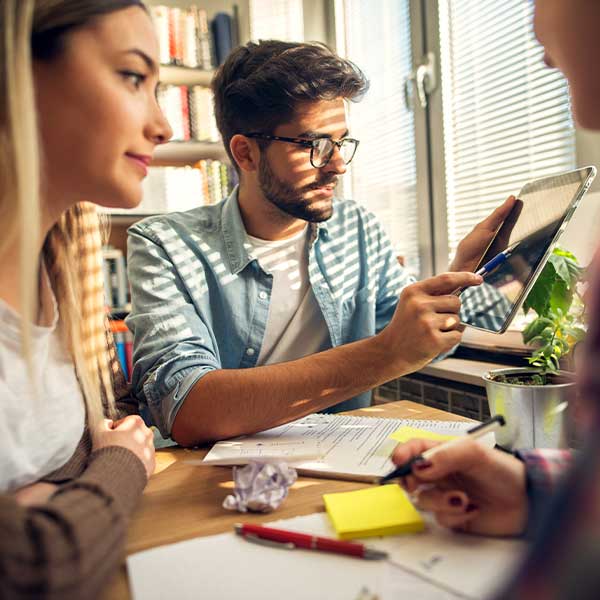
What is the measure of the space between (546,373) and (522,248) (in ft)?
0.66

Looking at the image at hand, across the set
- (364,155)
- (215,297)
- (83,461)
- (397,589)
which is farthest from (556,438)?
(364,155)

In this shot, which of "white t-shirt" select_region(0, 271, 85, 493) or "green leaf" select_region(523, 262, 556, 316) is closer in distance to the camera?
"white t-shirt" select_region(0, 271, 85, 493)

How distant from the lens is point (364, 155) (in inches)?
101

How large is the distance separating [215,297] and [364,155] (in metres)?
1.46

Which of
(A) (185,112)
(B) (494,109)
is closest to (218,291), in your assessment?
(B) (494,109)

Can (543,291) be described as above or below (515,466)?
above

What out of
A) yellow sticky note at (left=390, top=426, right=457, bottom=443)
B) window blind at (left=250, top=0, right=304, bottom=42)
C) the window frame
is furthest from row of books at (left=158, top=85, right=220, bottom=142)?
yellow sticky note at (left=390, top=426, right=457, bottom=443)

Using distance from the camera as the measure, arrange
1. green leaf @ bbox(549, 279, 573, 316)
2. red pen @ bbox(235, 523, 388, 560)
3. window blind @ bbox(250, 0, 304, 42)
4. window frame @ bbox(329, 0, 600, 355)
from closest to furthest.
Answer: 1. red pen @ bbox(235, 523, 388, 560)
2. green leaf @ bbox(549, 279, 573, 316)
3. window frame @ bbox(329, 0, 600, 355)
4. window blind @ bbox(250, 0, 304, 42)

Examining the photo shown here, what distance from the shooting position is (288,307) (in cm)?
144

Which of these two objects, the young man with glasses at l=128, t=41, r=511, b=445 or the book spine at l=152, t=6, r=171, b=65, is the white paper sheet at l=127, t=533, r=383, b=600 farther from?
the book spine at l=152, t=6, r=171, b=65

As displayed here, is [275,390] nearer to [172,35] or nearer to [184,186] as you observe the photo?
[184,186]

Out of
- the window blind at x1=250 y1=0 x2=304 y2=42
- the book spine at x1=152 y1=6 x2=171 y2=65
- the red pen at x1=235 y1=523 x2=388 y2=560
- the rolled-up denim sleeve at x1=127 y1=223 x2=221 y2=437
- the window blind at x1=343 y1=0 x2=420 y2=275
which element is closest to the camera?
the red pen at x1=235 y1=523 x2=388 y2=560

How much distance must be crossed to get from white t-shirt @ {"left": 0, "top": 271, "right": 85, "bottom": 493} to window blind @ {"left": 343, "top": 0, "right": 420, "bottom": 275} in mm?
1645

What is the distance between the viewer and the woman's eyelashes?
2.39ft
